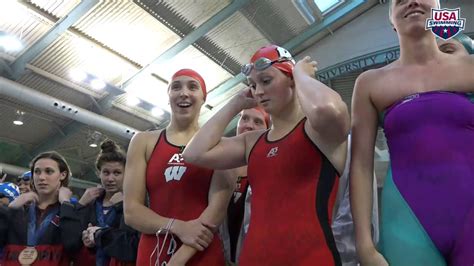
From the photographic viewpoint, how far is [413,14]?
2.00 metres

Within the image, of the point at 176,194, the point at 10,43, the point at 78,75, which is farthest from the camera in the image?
the point at 78,75

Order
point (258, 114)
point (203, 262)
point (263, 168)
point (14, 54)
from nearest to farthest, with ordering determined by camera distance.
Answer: point (263, 168)
point (203, 262)
point (258, 114)
point (14, 54)

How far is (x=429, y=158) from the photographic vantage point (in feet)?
5.75

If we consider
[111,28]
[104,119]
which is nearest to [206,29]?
[111,28]

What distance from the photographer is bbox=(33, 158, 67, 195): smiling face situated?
3.70 m

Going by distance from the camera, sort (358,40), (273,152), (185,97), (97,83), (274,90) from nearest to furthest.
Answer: (273,152)
(274,90)
(185,97)
(97,83)
(358,40)

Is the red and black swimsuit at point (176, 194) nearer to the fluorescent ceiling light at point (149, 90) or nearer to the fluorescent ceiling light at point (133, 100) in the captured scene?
the fluorescent ceiling light at point (149, 90)

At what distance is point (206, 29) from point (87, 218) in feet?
27.3

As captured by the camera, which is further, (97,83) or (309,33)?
(309,33)

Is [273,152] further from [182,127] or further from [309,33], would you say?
[309,33]

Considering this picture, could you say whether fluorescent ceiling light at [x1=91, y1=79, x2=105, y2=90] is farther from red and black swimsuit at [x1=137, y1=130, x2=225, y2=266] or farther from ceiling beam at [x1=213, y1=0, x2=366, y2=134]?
red and black swimsuit at [x1=137, y1=130, x2=225, y2=266]

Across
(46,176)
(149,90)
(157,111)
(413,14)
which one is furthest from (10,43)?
(413,14)

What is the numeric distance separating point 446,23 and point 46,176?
3343 mm

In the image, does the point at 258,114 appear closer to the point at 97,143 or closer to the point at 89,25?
the point at 89,25
